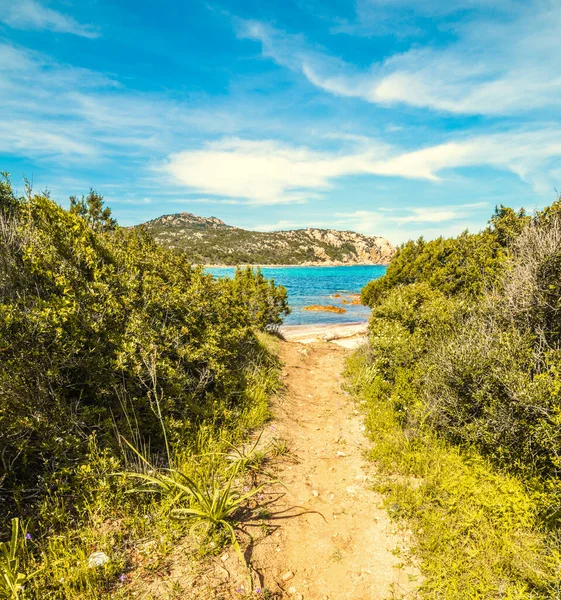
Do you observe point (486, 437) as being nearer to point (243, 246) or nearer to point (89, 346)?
point (89, 346)

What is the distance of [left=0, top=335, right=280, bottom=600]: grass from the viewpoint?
323 cm

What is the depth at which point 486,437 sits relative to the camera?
212 inches

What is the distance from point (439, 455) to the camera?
18.7 feet

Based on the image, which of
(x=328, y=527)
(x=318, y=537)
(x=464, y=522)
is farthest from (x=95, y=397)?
(x=464, y=522)

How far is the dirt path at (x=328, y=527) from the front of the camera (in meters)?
3.78

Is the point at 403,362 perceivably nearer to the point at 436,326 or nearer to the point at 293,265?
the point at 436,326

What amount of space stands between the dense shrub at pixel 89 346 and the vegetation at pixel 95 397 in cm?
2

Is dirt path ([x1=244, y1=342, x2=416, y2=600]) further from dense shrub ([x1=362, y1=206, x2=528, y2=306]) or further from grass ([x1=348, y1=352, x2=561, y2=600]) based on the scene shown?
dense shrub ([x1=362, y1=206, x2=528, y2=306])

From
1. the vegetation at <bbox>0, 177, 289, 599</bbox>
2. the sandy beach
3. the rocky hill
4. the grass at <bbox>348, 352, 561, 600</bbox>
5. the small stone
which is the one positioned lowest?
the sandy beach

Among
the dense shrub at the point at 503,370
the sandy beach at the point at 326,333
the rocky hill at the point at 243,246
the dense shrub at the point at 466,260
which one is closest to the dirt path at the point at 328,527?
the dense shrub at the point at 503,370

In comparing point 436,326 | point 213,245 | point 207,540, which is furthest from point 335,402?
point 213,245

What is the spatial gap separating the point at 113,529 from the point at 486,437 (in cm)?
595

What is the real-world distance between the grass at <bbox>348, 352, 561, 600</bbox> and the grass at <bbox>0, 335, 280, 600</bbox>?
2572 mm

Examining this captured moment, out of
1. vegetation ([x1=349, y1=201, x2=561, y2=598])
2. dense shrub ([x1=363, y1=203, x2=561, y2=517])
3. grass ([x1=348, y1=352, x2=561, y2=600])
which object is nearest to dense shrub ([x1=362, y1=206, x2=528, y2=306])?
dense shrub ([x1=363, y1=203, x2=561, y2=517])
